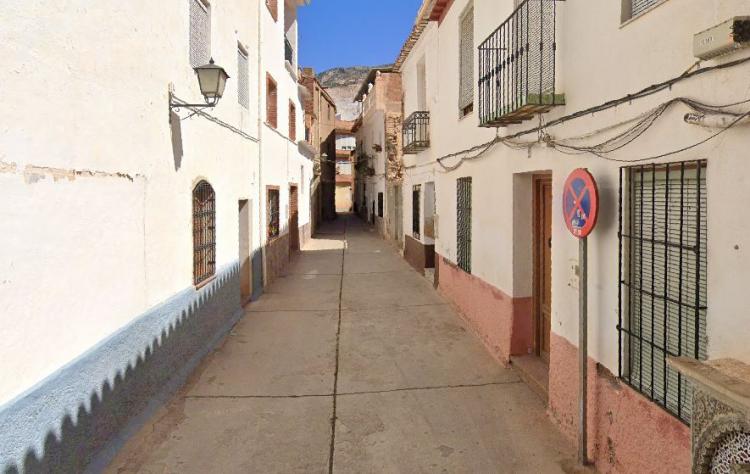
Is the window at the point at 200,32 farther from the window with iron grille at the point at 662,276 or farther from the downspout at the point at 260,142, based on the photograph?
the window with iron grille at the point at 662,276

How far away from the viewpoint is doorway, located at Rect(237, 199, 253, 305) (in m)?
9.63

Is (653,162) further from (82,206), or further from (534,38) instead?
(82,206)

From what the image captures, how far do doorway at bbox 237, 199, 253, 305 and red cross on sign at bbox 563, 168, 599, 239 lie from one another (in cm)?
679

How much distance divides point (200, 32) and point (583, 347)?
585 cm

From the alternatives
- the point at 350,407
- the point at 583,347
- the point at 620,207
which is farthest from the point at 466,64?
the point at 350,407

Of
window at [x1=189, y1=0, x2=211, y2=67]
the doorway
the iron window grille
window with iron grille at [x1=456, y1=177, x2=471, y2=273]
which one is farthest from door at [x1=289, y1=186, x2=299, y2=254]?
window at [x1=189, y1=0, x2=211, y2=67]

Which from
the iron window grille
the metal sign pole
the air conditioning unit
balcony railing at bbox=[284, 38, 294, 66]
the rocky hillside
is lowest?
the metal sign pole

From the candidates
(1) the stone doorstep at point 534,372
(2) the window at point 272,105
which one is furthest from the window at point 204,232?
(2) the window at point 272,105

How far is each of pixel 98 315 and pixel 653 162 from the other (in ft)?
13.7

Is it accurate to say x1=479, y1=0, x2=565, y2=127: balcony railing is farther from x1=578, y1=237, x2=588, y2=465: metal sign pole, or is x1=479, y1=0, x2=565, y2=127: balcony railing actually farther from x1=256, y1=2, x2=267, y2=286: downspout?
x1=256, y1=2, x2=267, y2=286: downspout

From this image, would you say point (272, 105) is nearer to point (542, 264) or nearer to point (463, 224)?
point (463, 224)

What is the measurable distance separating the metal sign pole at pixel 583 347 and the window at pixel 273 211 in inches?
338

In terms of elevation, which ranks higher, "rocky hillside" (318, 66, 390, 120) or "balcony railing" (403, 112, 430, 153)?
"rocky hillside" (318, 66, 390, 120)

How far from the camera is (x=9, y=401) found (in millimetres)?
2975
